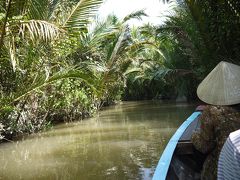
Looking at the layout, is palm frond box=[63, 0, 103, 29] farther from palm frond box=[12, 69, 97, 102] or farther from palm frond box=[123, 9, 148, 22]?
palm frond box=[123, 9, 148, 22]

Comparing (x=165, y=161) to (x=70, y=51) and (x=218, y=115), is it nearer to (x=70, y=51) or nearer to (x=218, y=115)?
(x=218, y=115)

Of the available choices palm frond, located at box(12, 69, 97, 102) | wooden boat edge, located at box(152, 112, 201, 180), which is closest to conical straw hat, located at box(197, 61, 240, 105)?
wooden boat edge, located at box(152, 112, 201, 180)

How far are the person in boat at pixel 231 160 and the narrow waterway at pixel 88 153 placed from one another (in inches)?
204

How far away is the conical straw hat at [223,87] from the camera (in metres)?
3.29

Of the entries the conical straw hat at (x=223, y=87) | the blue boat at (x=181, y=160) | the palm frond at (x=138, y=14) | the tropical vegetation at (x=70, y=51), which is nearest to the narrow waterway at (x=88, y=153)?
the tropical vegetation at (x=70, y=51)

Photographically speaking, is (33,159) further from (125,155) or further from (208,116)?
(208,116)

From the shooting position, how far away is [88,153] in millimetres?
8508

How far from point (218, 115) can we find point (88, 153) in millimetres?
5575

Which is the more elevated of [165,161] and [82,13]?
[82,13]

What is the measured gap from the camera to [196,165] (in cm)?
427

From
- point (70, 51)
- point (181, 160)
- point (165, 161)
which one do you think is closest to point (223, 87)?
point (165, 161)

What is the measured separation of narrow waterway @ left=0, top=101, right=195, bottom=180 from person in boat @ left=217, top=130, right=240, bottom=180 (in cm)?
519

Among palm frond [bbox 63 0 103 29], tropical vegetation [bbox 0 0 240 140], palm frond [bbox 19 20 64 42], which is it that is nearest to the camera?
palm frond [bbox 19 20 64 42]

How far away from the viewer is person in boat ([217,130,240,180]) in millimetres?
921
